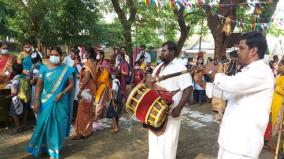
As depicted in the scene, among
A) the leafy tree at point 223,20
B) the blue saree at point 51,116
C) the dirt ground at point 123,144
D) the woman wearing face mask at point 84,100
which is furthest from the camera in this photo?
the leafy tree at point 223,20

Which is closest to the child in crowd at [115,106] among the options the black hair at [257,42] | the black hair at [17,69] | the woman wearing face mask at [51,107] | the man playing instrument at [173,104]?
the woman wearing face mask at [51,107]

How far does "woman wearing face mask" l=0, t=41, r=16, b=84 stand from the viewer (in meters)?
7.41

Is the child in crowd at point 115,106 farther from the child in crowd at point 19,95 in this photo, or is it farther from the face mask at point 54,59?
the face mask at point 54,59

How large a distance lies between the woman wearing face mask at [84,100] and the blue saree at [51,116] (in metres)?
0.90

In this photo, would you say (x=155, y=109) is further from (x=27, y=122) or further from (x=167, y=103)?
(x=27, y=122)

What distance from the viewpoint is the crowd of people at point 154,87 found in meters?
2.98

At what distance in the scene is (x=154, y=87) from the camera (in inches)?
166

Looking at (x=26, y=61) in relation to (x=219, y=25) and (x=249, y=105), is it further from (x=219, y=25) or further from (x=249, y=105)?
(x=219, y=25)

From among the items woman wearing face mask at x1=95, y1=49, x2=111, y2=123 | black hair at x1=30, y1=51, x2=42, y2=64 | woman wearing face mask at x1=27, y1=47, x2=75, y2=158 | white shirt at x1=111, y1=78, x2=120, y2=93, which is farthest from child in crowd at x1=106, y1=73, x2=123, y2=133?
black hair at x1=30, y1=51, x2=42, y2=64

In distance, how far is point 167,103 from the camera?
4.14 metres

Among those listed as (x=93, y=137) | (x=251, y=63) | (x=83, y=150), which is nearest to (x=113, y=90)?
(x=93, y=137)

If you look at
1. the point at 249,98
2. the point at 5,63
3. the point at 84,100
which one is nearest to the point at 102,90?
the point at 84,100

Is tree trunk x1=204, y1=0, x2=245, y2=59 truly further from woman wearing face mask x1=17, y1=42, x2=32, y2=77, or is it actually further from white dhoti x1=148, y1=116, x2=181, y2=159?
white dhoti x1=148, y1=116, x2=181, y2=159

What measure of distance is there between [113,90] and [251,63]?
4.75 meters
